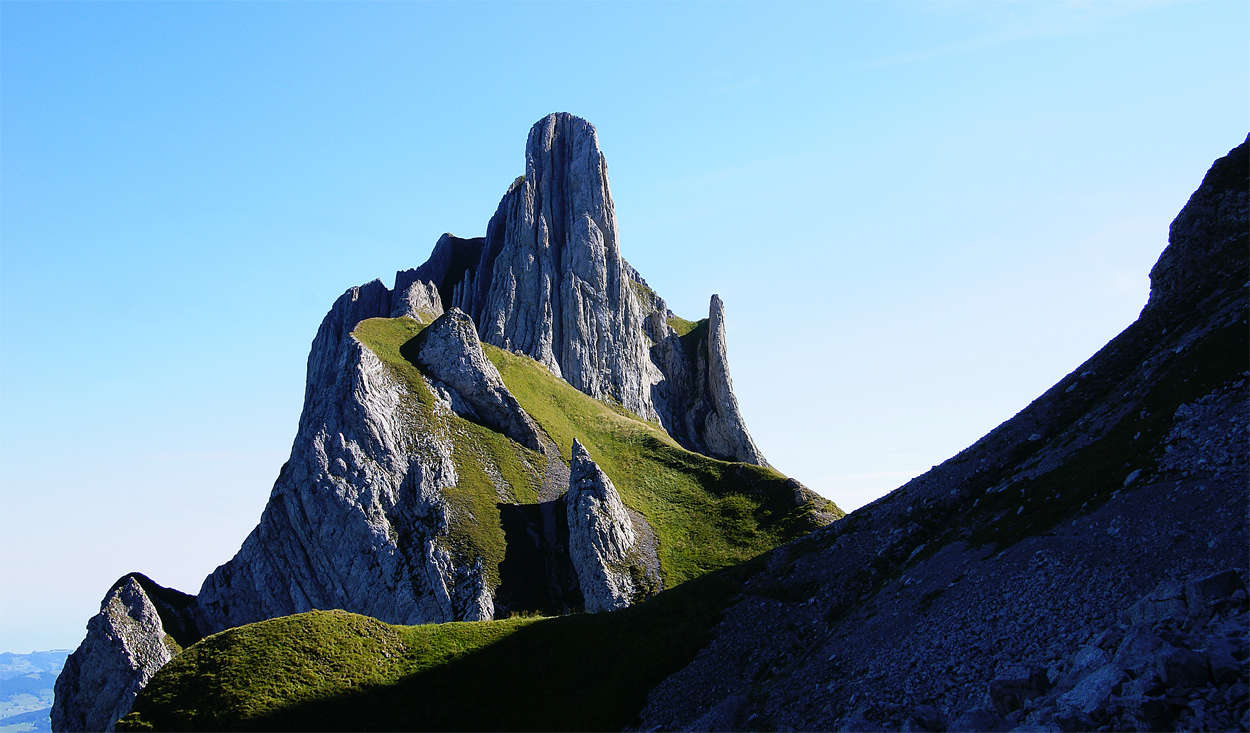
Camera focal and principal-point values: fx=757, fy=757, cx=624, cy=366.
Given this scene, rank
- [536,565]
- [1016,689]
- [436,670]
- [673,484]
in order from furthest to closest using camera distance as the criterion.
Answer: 1. [673,484]
2. [536,565]
3. [436,670]
4. [1016,689]

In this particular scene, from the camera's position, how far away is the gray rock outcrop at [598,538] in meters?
79.8

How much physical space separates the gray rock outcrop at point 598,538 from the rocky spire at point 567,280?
53.2 m

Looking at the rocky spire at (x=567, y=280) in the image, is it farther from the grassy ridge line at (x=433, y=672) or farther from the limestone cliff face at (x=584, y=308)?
the grassy ridge line at (x=433, y=672)

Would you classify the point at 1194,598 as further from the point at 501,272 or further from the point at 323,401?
the point at 501,272

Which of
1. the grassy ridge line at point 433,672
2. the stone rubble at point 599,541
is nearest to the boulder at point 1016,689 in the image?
the grassy ridge line at point 433,672

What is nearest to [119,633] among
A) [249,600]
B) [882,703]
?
[249,600]

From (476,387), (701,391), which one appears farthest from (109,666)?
(701,391)

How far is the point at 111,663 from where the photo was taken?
251 feet

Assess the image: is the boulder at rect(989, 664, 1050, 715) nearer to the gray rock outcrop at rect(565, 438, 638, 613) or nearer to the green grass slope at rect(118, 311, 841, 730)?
the green grass slope at rect(118, 311, 841, 730)

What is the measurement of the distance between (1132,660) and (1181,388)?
82.8 ft

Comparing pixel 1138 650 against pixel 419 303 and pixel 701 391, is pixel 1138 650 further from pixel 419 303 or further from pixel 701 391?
pixel 701 391

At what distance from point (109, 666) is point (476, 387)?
163ft

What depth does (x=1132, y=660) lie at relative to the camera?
19.5 meters

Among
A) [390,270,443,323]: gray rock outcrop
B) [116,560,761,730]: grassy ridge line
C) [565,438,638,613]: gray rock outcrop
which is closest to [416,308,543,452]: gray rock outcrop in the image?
[565,438,638,613]: gray rock outcrop
